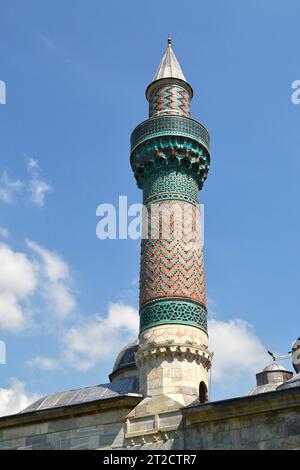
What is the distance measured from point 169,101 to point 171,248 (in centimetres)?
346

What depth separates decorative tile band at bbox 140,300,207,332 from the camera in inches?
430

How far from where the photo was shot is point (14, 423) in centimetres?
1107

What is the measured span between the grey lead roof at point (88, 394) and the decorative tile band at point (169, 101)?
5.52 meters

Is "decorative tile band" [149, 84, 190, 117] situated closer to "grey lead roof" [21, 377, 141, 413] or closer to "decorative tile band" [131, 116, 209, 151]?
"decorative tile band" [131, 116, 209, 151]

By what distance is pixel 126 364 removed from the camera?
16.1 m

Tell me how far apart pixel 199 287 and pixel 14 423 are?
4083 mm

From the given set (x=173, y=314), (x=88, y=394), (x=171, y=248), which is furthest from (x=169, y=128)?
(x=88, y=394)

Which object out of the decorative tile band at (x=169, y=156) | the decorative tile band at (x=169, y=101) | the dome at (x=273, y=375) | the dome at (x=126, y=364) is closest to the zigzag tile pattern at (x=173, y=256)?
the decorative tile band at (x=169, y=156)

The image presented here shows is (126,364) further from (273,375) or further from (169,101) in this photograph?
(169,101)

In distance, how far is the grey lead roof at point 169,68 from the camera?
13523 mm

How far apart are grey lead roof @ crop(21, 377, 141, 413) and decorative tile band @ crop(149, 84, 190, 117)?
552cm

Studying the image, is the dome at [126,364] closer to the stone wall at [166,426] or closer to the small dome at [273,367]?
the small dome at [273,367]
